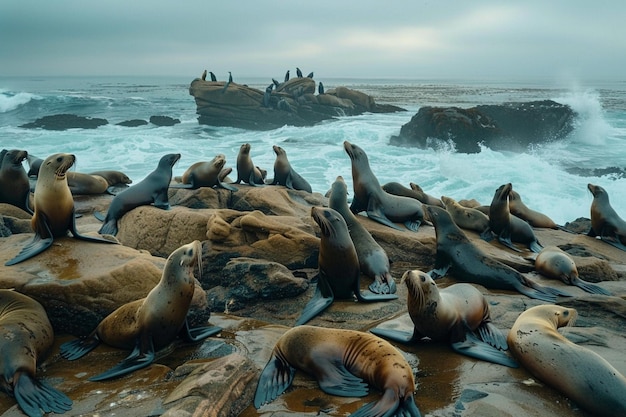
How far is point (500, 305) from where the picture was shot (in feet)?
16.5

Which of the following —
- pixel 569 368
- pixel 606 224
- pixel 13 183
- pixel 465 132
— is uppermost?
pixel 13 183

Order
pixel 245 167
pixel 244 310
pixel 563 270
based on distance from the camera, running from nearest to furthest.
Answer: pixel 244 310 → pixel 563 270 → pixel 245 167

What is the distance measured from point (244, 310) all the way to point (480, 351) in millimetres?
2666

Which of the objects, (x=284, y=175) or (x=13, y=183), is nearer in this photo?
(x=13, y=183)

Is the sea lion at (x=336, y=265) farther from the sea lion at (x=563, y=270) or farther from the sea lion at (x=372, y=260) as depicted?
the sea lion at (x=563, y=270)

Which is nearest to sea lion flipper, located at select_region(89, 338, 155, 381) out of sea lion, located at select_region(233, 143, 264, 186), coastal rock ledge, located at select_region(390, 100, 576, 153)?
sea lion, located at select_region(233, 143, 264, 186)

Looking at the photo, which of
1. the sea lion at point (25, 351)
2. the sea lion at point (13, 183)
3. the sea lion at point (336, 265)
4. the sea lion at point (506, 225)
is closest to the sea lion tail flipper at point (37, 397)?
the sea lion at point (25, 351)

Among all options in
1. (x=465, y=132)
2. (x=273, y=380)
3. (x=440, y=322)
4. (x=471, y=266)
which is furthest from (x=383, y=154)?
(x=273, y=380)

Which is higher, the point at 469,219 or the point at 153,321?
the point at 153,321

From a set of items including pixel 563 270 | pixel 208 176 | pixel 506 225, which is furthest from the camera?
pixel 208 176

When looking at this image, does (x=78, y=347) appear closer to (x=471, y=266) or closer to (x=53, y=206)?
(x=53, y=206)

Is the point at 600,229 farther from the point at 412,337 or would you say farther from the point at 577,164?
the point at 577,164

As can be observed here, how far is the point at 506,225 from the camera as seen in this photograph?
8.01 meters

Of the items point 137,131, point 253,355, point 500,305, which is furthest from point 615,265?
point 137,131
